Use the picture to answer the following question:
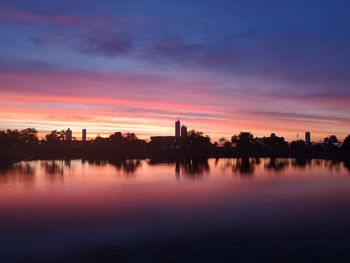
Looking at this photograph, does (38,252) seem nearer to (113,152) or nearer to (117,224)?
(117,224)

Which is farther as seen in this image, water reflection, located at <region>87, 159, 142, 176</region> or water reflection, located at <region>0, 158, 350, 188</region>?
water reflection, located at <region>87, 159, 142, 176</region>

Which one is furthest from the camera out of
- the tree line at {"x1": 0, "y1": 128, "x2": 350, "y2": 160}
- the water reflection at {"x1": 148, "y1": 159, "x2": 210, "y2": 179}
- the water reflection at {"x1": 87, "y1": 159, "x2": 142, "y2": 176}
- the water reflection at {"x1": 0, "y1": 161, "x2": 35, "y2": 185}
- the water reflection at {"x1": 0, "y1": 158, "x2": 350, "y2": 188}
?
the tree line at {"x1": 0, "y1": 128, "x2": 350, "y2": 160}

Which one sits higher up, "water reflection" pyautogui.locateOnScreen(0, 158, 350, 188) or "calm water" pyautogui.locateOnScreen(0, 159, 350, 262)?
"water reflection" pyautogui.locateOnScreen(0, 158, 350, 188)

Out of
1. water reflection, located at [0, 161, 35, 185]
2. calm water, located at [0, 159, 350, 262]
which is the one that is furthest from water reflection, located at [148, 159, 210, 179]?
water reflection, located at [0, 161, 35, 185]

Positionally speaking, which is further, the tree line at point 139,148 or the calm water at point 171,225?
the tree line at point 139,148

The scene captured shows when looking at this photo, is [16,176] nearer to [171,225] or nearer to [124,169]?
[124,169]

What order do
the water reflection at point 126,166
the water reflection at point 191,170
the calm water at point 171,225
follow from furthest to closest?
the water reflection at point 126,166, the water reflection at point 191,170, the calm water at point 171,225

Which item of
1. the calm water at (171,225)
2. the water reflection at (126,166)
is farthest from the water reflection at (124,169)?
the calm water at (171,225)

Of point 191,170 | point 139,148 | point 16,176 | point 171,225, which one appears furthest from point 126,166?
point 139,148

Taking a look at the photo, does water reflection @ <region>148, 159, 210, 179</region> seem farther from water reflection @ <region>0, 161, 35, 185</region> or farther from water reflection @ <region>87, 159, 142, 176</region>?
water reflection @ <region>0, 161, 35, 185</region>

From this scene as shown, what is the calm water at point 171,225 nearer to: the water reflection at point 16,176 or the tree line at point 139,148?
the water reflection at point 16,176

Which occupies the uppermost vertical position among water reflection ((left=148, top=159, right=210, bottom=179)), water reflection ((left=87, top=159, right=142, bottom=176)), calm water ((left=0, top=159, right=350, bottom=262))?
water reflection ((left=87, top=159, right=142, bottom=176))

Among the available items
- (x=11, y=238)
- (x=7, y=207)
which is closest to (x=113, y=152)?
(x=7, y=207)

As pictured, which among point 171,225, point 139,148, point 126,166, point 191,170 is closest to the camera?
point 171,225
